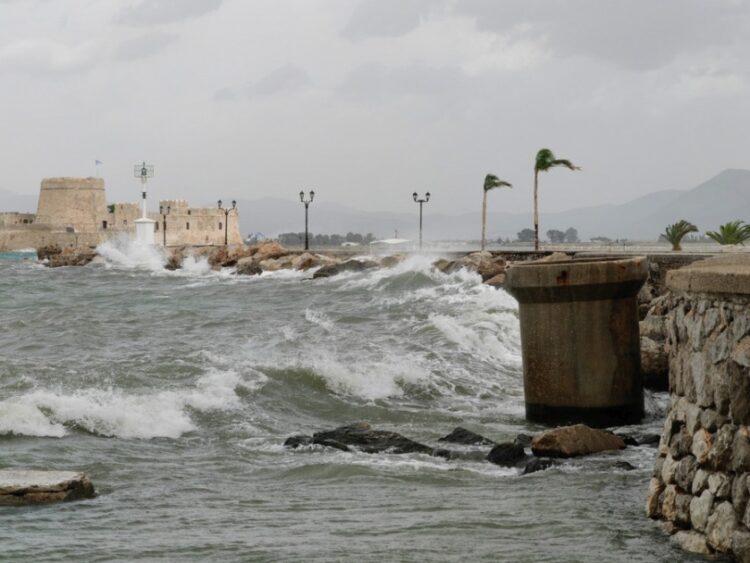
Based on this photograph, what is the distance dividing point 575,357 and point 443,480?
3.03 meters

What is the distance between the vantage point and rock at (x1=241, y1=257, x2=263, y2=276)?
4666cm

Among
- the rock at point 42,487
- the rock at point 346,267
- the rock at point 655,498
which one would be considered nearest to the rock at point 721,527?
the rock at point 655,498

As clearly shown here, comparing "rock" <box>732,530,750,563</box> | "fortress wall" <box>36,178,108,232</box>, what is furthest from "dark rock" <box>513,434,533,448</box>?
"fortress wall" <box>36,178,108,232</box>

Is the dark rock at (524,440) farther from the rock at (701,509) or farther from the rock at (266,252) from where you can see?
the rock at (266,252)

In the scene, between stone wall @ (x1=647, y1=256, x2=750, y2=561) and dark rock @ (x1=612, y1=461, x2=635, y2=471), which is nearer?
stone wall @ (x1=647, y1=256, x2=750, y2=561)

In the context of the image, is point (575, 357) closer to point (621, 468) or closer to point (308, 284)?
point (621, 468)

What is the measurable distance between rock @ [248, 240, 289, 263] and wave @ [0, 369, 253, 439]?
34170mm

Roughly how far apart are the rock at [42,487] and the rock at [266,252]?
39237mm

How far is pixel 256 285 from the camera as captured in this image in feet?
127

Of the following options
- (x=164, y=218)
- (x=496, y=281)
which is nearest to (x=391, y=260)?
(x=496, y=281)

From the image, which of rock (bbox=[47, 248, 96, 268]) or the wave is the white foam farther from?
the wave

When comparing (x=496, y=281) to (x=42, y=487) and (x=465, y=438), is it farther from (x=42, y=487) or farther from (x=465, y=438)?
(x=42, y=487)

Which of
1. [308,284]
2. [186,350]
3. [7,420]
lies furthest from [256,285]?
[7,420]

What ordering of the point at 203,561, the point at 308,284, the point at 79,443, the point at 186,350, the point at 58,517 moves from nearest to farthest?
the point at 203,561 → the point at 58,517 → the point at 79,443 → the point at 186,350 → the point at 308,284
